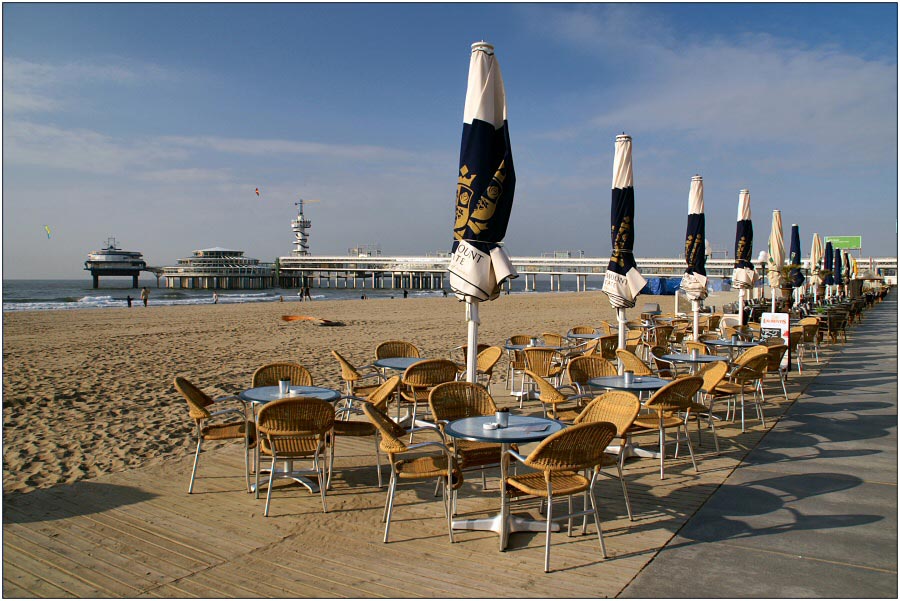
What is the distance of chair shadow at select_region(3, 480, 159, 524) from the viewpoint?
399 cm

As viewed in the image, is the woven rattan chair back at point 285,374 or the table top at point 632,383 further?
the woven rattan chair back at point 285,374

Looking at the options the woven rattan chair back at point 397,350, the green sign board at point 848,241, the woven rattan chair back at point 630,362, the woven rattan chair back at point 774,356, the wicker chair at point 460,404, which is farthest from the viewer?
the green sign board at point 848,241

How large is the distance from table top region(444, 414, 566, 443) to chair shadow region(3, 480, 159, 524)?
234 centimetres

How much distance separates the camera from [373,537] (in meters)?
3.69

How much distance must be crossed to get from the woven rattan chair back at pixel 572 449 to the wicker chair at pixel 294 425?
1.54 meters

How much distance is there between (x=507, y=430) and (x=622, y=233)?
453cm

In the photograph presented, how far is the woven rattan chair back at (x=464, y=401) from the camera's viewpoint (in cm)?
459

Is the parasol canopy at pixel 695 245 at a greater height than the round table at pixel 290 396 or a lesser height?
greater

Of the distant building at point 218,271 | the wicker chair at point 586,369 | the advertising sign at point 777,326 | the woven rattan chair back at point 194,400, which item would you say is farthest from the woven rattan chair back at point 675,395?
the distant building at point 218,271

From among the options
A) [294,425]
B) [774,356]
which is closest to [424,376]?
[294,425]

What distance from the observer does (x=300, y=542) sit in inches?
142

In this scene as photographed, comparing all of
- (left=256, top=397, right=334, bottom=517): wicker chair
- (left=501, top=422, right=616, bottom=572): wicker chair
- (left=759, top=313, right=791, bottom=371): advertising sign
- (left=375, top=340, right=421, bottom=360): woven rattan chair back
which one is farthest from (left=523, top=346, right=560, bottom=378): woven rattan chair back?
(left=759, top=313, right=791, bottom=371): advertising sign

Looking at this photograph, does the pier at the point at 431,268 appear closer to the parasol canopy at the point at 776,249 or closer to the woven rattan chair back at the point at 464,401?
the parasol canopy at the point at 776,249

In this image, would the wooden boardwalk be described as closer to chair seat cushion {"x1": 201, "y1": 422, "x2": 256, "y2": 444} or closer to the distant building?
chair seat cushion {"x1": 201, "y1": 422, "x2": 256, "y2": 444}
